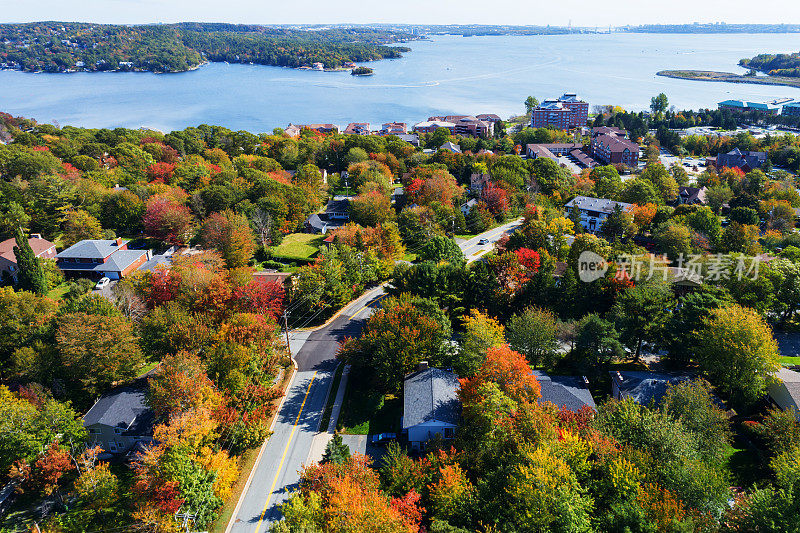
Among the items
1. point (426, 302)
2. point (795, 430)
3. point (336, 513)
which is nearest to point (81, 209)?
point (426, 302)

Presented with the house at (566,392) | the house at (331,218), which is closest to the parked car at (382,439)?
the house at (566,392)

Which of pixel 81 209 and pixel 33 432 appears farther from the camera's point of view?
pixel 81 209

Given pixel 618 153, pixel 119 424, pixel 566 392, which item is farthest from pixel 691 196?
pixel 119 424

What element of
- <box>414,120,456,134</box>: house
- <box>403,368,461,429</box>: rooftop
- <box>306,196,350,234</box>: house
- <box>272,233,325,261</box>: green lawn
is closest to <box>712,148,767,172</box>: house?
<box>414,120,456,134</box>: house

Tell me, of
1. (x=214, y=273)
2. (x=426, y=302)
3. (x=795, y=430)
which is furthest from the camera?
(x=214, y=273)

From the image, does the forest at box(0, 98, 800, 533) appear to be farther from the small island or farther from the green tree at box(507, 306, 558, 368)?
the small island

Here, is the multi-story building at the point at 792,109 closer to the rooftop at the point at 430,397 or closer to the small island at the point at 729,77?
the small island at the point at 729,77

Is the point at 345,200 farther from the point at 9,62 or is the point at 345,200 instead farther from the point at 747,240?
the point at 9,62
